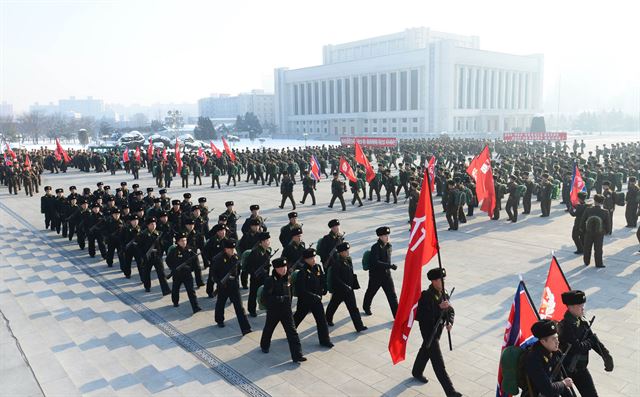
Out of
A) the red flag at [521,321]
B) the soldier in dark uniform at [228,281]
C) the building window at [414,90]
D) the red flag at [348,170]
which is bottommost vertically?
the soldier in dark uniform at [228,281]

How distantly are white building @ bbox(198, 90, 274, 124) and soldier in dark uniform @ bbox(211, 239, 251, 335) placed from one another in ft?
449

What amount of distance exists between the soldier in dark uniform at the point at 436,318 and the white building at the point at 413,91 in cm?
7863

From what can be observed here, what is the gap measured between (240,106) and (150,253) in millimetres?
157232

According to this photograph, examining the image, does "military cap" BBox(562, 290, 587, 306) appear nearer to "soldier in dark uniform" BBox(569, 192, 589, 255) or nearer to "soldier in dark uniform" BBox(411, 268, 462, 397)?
"soldier in dark uniform" BBox(411, 268, 462, 397)

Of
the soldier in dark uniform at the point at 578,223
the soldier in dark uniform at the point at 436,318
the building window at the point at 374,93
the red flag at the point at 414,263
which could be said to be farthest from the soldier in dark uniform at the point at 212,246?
the building window at the point at 374,93

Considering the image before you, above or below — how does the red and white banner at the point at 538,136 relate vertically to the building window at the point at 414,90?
below

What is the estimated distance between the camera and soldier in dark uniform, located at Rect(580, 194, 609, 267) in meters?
10.8

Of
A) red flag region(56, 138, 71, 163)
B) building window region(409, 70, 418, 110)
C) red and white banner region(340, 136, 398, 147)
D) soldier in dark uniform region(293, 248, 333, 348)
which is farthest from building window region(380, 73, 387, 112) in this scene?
soldier in dark uniform region(293, 248, 333, 348)

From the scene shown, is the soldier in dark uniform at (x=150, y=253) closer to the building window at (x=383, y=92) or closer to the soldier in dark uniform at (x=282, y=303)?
the soldier in dark uniform at (x=282, y=303)

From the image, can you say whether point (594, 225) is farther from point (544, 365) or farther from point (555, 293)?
point (544, 365)

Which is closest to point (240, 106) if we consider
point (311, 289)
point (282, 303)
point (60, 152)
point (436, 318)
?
point (60, 152)

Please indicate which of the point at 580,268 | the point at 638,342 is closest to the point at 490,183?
the point at 580,268

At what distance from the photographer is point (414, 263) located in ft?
19.8

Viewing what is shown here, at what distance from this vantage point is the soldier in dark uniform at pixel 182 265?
890cm
